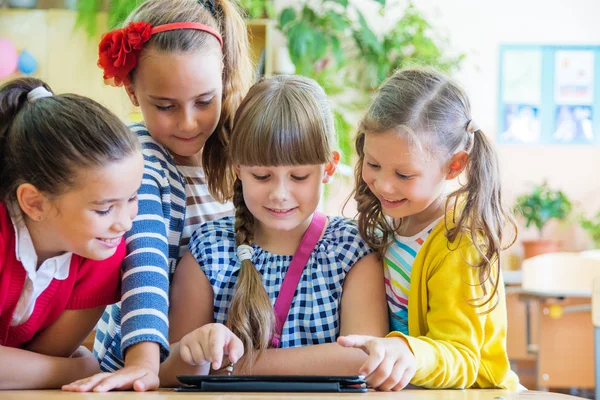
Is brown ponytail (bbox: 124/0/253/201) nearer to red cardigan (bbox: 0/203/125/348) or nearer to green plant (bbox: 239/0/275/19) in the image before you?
red cardigan (bbox: 0/203/125/348)

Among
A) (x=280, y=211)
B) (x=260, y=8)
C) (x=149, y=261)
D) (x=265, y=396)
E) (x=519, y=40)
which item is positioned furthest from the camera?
(x=519, y=40)

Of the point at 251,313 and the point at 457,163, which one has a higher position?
the point at 457,163

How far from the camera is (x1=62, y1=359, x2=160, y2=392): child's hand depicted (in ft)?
3.10

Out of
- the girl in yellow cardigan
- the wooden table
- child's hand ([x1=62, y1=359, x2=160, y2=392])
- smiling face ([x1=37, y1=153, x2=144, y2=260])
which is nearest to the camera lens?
the wooden table

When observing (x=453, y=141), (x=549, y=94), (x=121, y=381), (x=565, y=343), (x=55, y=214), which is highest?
(x=549, y=94)

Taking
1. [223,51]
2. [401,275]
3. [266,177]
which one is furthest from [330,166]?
[223,51]

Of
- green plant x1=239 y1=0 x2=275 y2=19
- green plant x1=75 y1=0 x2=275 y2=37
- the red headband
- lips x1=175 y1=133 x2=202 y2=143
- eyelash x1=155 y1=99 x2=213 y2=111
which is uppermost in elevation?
green plant x1=239 y1=0 x2=275 y2=19

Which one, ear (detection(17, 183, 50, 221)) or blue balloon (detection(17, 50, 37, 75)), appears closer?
ear (detection(17, 183, 50, 221))

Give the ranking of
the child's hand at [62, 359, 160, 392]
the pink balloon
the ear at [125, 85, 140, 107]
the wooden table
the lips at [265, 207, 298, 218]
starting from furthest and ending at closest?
the pink balloon
the ear at [125, 85, 140, 107]
the lips at [265, 207, 298, 218]
the child's hand at [62, 359, 160, 392]
the wooden table

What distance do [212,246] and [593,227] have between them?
3.94m

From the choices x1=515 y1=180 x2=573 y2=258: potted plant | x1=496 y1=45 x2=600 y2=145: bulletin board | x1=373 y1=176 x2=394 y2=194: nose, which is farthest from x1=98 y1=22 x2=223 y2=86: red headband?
x1=496 y1=45 x2=600 y2=145: bulletin board

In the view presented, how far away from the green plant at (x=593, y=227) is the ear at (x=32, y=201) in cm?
425

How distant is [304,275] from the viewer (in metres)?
1.34

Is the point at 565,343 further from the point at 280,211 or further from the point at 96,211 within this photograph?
the point at 96,211
